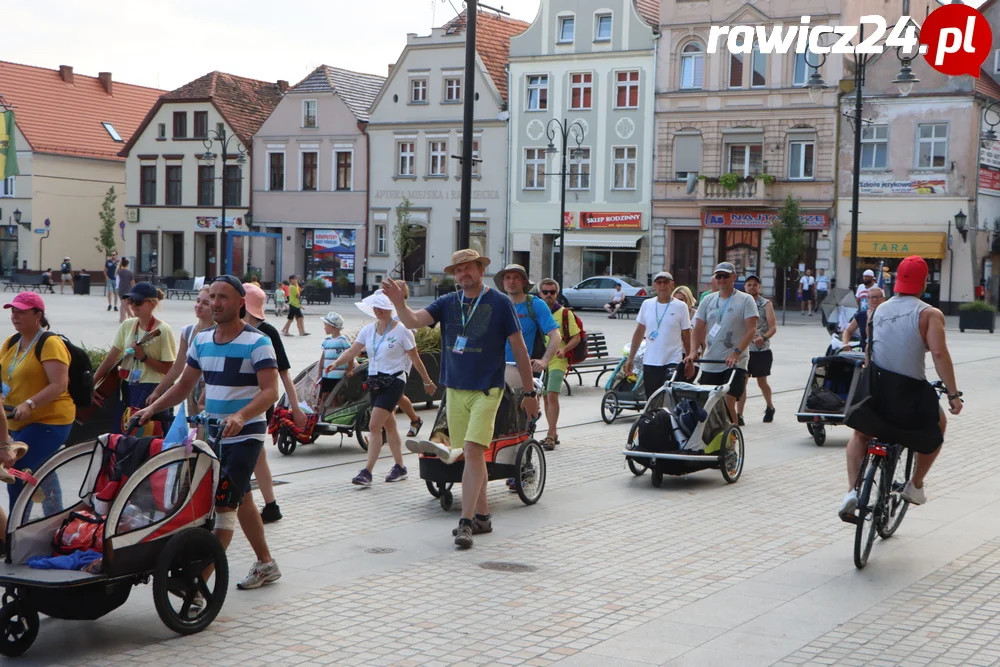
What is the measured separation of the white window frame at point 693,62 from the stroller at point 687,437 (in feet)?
134

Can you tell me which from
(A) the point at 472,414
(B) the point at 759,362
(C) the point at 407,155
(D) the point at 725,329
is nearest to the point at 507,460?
(A) the point at 472,414

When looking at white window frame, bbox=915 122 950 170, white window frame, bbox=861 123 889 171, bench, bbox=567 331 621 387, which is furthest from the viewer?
white window frame, bbox=861 123 889 171

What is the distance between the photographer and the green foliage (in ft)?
149

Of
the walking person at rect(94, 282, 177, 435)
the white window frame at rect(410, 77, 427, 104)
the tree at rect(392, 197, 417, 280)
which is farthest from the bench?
the white window frame at rect(410, 77, 427, 104)

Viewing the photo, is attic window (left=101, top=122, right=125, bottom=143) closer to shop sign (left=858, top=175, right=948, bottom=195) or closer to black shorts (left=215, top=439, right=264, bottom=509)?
shop sign (left=858, top=175, right=948, bottom=195)

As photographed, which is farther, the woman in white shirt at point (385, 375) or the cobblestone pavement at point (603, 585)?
the woman in white shirt at point (385, 375)

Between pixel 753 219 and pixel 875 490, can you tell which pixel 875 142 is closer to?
pixel 753 219

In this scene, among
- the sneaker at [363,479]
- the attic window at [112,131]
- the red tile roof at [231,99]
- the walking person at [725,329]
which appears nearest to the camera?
the sneaker at [363,479]

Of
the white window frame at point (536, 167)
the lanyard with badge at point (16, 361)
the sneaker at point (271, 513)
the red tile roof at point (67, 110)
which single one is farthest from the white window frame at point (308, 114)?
the lanyard with badge at point (16, 361)

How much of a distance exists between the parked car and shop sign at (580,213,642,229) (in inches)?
212

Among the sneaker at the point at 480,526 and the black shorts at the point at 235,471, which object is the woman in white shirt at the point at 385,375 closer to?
the sneaker at the point at 480,526

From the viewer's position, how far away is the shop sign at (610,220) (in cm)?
5138

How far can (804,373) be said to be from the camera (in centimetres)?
2245

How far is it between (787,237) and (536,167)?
12.3 meters
